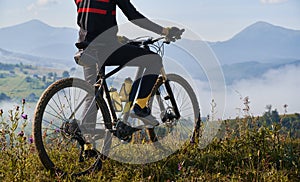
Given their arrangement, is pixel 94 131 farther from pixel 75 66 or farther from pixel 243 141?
pixel 243 141

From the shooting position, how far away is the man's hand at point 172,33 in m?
5.54

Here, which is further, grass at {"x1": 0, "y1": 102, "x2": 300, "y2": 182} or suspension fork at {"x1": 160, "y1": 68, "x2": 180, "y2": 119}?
suspension fork at {"x1": 160, "y1": 68, "x2": 180, "y2": 119}

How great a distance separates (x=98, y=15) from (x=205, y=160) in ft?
7.76

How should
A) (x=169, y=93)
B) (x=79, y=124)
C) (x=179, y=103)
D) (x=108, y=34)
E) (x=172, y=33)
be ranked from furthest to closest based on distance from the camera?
(x=179, y=103) → (x=169, y=93) → (x=172, y=33) → (x=108, y=34) → (x=79, y=124)

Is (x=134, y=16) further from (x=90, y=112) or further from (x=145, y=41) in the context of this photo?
(x=90, y=112)

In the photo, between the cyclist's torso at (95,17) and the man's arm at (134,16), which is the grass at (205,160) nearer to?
the cyclist's torso at (95,17)

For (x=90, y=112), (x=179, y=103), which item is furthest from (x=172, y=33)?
(x=90, y=112)

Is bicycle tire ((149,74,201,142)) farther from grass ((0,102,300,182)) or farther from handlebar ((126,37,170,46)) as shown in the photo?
handlebar ((126,37,170,46))

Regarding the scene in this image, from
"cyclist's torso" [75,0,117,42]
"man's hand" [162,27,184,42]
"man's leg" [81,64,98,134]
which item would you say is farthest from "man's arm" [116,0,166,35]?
"man's leg" [81,64,98,134]

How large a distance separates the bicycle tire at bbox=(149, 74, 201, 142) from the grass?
0.43 meters

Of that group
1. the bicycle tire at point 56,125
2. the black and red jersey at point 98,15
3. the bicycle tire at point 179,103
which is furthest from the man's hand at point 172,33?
the bicycle tire at point 56,125

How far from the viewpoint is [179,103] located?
648cm

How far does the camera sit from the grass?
4.58m

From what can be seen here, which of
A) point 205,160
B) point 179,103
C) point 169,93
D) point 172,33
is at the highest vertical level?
point 172,33
